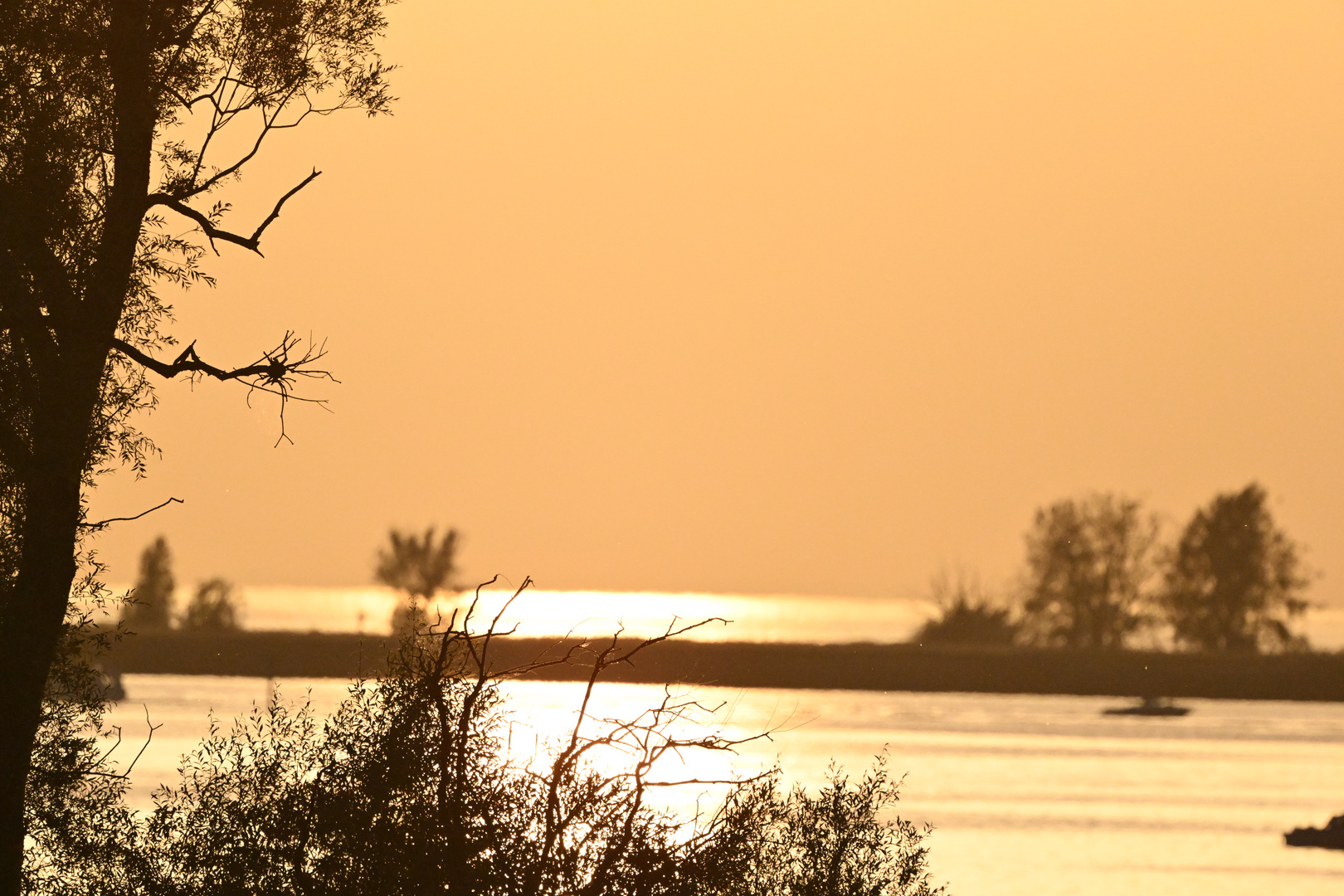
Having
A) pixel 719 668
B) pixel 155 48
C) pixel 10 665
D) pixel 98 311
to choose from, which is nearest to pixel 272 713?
pixel 10 665

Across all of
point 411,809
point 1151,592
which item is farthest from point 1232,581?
point 411,809

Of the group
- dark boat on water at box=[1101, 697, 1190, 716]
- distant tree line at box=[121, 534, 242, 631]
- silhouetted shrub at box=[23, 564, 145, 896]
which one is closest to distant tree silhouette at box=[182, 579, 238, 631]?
distant tree line at box=[121, 534, 242, 631]

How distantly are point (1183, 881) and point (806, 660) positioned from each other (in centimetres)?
11742

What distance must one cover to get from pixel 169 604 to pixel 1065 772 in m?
115

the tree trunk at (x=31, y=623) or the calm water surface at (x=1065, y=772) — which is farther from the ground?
the tree trunk at (x=31, y=623)

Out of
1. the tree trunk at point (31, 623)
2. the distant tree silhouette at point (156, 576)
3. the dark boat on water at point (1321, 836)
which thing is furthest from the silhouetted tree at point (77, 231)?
the distant tree silhouette at point (156, 576)

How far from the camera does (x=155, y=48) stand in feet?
67.5

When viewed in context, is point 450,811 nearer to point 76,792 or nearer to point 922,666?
point 76,792

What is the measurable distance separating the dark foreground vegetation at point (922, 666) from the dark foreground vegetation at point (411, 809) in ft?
479

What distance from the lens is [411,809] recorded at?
2055cm

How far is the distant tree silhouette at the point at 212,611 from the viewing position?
193 m

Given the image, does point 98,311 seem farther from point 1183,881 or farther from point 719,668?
point 719,668

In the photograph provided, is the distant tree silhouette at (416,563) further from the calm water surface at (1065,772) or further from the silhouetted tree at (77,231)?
the silhouetted tree at (77,231)

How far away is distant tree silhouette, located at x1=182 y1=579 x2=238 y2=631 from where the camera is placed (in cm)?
19288
